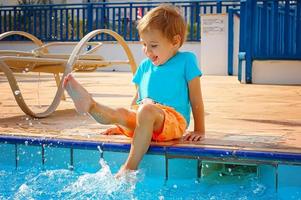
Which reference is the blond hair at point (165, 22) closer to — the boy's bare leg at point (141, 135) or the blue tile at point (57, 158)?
the boy's bare leg at point (141, 135)

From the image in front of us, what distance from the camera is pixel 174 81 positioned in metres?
2.73

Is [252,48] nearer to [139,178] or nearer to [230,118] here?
[230,118]

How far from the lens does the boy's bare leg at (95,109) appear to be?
241cm

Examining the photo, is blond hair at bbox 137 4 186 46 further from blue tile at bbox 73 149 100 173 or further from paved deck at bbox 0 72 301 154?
blue tile at bbox 73 149 100 173

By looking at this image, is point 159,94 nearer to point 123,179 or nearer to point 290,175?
point 123,179

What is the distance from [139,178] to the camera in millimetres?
2475

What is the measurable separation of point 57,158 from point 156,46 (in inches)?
28.7

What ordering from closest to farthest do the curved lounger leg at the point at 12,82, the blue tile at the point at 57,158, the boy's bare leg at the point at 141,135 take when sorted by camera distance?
the boy's bare leg at the point at 141,135 → the blue tile at the point at 57,158 → the curved lounger leg at the point at 12,82

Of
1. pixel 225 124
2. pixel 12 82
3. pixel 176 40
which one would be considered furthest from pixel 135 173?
pixel 12 82

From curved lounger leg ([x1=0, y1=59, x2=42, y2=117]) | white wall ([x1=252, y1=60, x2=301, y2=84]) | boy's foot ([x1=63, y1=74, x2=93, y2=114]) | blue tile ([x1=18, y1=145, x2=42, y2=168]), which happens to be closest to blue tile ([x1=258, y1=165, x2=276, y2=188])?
boy's foot ([x1=63, y1=74, x2=93, y2=114])

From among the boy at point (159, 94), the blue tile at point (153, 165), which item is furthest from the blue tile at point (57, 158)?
the blue tile at point (153, 165)

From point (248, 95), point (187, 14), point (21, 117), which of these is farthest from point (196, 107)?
point (187, 14)

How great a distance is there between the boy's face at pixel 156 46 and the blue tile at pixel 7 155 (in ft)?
2.74

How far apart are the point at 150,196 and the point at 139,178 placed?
95 mm
